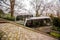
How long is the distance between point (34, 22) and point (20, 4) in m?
1.23

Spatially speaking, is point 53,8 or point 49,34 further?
point 53,8

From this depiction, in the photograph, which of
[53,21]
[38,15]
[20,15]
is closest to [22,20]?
[20,15]

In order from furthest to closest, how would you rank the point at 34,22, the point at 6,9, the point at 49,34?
the point at 6,9
the point at 34,22
the point at 49,34

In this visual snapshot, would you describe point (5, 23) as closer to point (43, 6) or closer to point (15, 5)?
point (15, 5)

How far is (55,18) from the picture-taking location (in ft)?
17.6

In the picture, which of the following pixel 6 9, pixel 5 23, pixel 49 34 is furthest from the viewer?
pixel 5 23

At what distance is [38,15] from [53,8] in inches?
25.6

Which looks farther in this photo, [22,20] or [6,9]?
[6,9]

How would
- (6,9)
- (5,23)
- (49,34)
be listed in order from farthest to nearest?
(5,23)
(6,9)
(49,34)

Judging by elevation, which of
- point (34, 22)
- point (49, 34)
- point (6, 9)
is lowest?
point (49, 34)

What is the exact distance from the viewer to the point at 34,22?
225 inches

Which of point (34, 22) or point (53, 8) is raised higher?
point (53, 8)

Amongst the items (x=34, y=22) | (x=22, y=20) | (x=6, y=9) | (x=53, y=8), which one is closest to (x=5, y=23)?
(x=6, y=9)

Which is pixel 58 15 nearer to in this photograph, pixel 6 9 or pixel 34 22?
pixel 34 22
